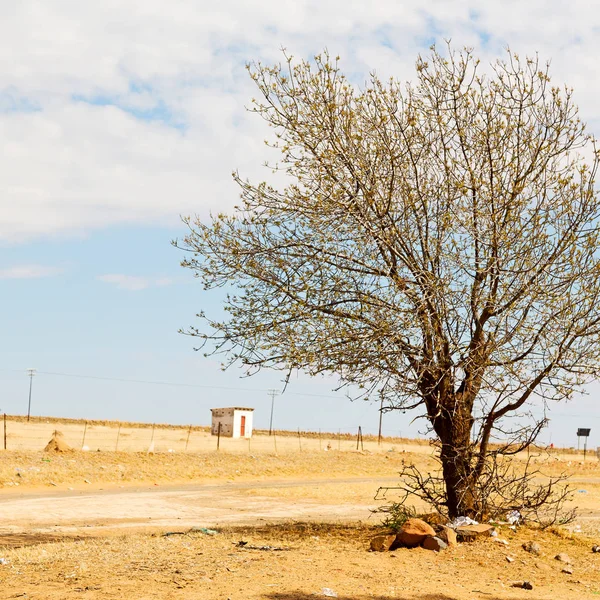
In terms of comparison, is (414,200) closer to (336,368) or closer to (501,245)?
(501,245)

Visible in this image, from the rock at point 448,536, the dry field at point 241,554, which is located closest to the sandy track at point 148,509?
the dry field at point 241,554

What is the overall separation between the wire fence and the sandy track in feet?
68.0

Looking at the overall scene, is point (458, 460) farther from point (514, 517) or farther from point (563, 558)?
point (563, 558)

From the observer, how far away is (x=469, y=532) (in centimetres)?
1230

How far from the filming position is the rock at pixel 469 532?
12.3 metres

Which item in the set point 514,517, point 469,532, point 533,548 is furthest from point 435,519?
point 533,548

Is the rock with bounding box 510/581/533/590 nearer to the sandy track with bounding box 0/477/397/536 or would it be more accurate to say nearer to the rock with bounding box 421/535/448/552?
the rock with bounding box 421/535/448/552

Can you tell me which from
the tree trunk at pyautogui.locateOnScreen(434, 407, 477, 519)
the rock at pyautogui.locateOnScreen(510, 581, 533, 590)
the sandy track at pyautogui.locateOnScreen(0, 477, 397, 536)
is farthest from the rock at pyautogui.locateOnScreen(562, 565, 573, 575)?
the sandy track at pyautogui.locateOnScreen(0, 477, 397, 536)

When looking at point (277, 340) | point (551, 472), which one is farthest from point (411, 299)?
point (551, 472)

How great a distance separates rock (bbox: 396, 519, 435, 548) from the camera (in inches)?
465

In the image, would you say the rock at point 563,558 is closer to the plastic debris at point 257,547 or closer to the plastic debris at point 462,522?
the plastic debris at point 462,522

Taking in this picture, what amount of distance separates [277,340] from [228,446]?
45.3 m

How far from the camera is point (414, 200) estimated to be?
12711mm

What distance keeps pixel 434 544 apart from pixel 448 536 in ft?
0.97
